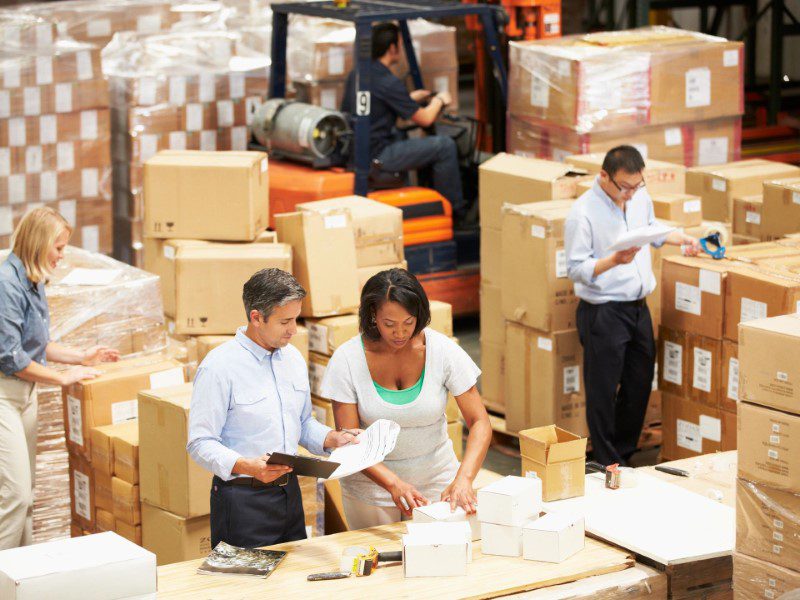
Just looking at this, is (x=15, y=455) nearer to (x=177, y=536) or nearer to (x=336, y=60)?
(x=177, y=536)

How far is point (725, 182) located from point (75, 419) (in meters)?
4.28

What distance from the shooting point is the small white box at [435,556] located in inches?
163

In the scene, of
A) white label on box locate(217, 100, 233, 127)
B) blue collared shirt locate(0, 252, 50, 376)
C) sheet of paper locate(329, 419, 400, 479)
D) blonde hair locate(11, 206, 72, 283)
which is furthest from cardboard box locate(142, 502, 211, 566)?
white label on box locate(217, 100, 233, 127)

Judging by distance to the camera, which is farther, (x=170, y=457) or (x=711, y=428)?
(x=711, y=428)

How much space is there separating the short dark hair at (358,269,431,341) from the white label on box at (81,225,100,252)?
5.83 metres

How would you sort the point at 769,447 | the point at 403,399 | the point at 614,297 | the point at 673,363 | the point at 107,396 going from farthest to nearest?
the point at 673,363 < the point at 614,297 < the point at 107,396 < the point at 403,399 < the point at 769,447

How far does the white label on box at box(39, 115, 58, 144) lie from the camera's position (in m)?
9.62

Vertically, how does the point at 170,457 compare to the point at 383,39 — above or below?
below

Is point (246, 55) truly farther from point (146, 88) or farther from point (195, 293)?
point (195, 293)

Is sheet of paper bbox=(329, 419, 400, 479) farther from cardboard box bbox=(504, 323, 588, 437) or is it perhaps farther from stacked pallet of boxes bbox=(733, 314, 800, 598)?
cardboard box bbox=(504, 323, 588, 437)

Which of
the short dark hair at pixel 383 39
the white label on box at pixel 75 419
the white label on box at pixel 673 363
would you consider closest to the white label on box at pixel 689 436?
the white label on box at pixel 673 363

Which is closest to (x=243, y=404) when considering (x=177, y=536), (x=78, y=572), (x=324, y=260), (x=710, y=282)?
(x=78, y=572)

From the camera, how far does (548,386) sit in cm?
736

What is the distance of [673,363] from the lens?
7070 mm
